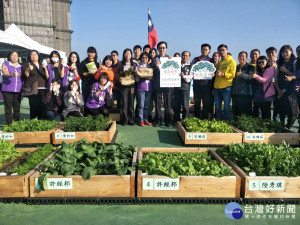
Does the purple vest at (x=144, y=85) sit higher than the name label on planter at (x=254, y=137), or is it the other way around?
the purple vest at (x=144, y=85)

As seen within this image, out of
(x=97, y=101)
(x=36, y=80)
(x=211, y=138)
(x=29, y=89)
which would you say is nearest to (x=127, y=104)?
(x=97, y=101)

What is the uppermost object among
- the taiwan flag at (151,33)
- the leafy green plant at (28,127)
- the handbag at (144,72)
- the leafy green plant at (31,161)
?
the taiwan flag at (151,33)

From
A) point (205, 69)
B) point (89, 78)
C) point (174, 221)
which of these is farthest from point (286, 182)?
point (89, 78)

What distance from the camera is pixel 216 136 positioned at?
15.6ft

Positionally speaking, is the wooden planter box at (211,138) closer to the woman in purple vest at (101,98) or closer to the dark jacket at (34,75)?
the woman in purple vest at (101,98)

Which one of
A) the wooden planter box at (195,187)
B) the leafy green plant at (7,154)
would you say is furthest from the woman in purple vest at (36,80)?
the wooden planter box at (195,187)

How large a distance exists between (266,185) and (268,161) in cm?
31

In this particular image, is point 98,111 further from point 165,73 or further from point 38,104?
point 165,73

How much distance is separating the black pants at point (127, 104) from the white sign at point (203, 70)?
1904 millimetres

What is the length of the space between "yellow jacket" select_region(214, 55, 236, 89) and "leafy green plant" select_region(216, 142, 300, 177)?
10.3 feet

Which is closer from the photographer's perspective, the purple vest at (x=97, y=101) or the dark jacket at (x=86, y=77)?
the purple vest at (x=97, y=101)

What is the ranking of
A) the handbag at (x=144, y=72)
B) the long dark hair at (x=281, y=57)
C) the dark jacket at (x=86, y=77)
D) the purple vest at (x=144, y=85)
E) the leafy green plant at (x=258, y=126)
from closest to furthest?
the leafy green plant at (x=258, y=126) → the long dark hair at (x=281, y=57) → the handbag at (x=144, y=72) → the purple vest at (x=144, y=85) → the dark jacket at (x=86, y=77)

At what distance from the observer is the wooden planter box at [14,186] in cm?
272

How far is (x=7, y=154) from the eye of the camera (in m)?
3.47
